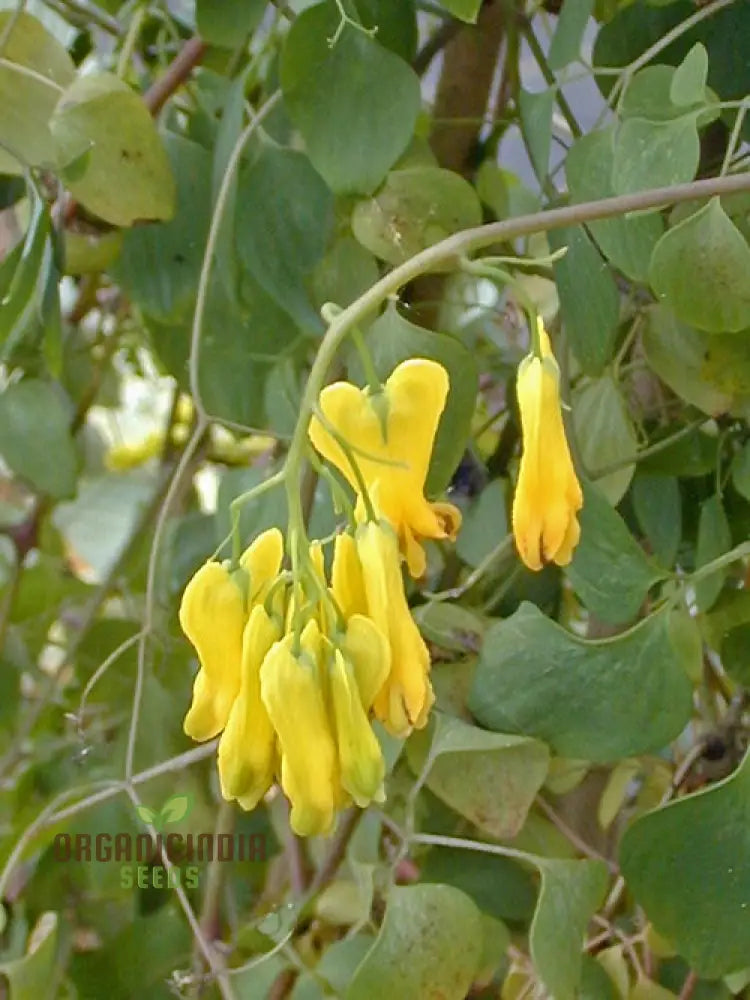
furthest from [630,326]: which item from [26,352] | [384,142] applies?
[26,352]

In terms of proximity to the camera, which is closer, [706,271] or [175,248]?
[706,271]

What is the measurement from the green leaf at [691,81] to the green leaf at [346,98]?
0.23 ft

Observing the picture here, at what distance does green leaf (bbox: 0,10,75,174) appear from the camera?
397 mm

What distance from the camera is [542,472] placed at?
25 centimetres

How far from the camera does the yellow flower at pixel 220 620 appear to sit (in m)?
0.25

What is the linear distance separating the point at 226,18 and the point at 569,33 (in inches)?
4.1

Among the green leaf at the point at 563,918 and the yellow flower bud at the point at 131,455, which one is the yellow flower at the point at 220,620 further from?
the yellow flower bud at the point at 131,455

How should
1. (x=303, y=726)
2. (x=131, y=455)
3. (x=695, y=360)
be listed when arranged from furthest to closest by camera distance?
(x=131, y=455) < (x=695, y=360) < (x=303, y=726)

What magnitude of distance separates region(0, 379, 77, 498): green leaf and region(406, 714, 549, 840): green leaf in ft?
0.55

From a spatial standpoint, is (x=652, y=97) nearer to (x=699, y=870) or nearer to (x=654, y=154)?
(x=654, y=154)

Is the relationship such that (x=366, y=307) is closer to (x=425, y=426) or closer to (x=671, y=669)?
(x=425, y=426)

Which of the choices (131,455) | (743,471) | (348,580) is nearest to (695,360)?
(743,471)

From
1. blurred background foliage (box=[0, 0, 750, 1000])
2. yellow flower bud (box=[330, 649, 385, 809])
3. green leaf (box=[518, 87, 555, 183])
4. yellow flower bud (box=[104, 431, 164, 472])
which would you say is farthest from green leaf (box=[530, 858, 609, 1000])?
yellow flower bud (box=[104, 431, 164, 472])

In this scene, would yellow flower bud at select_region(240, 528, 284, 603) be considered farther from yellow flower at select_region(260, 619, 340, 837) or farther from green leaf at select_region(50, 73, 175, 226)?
green leaf at select_region(50, 73, 175, 226)
